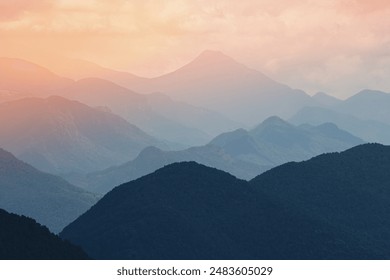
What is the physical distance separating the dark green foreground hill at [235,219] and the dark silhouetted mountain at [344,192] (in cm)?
16

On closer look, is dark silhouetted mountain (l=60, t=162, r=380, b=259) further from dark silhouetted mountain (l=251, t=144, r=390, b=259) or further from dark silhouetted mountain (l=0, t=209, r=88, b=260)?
dark silhouetted mountain (l=0, t=209, r=88, b=260)

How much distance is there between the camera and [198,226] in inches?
3696

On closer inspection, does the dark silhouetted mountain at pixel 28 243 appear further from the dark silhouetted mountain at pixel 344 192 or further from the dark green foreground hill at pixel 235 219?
the dark silhouetted mountain at pixel 344 192

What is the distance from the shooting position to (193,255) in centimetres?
8850

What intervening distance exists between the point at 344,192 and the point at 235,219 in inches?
988

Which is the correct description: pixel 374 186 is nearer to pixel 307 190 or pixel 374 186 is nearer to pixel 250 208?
pixel 307 190

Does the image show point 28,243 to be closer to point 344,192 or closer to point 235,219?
point 235,219

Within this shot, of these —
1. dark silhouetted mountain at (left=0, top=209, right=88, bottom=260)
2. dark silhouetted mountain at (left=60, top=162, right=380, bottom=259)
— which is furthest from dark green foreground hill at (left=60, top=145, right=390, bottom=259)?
dark silhouetted mountain at (left=0, top=209, right=88, bottom=260)

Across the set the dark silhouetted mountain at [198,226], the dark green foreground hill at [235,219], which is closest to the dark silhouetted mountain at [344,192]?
the dark green foreground hill at [235,219]

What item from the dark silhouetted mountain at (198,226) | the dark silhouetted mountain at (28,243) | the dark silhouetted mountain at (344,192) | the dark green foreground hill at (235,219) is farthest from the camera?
the dark silhouetted mountain at (344,192)

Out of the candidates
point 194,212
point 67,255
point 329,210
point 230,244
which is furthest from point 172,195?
point 67,255

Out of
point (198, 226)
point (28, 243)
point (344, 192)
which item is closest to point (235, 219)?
point (198, 226)

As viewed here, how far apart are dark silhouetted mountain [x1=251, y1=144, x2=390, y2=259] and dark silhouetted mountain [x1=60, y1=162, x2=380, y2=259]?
320 cm

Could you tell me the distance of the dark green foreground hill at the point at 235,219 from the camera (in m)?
90.9
